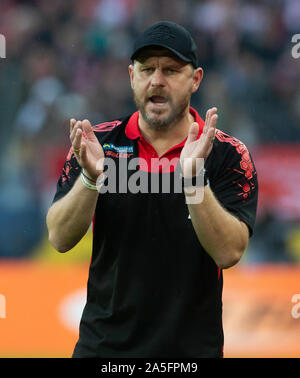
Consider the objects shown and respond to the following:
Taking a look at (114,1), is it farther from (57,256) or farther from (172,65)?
(172,65)

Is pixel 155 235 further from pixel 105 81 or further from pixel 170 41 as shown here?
pixel 105 81

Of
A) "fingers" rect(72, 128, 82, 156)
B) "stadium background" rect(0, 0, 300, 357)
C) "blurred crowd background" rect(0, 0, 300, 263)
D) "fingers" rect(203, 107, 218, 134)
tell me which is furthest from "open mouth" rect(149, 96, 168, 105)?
"blurred crowd background" rect(0, 0, 300, 263)

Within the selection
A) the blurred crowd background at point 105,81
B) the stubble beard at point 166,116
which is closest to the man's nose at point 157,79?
the stubble beard at point 166,116

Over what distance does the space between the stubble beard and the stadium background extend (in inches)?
98.0

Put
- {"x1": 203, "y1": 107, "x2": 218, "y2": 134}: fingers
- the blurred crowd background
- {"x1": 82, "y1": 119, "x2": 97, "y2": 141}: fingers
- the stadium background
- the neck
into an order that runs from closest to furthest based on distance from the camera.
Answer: {"x1": 203, "y1": 107, "x2": 218, "y2": 134}: fingers, {"x1": 82, "y1": 119, "x2": 97, "y2": 141}: fingers, the neck, the stadium background, the blurred crowd background

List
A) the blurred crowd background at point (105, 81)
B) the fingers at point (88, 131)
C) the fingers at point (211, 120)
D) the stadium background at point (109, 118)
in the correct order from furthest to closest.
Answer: the blurred crowd background at point (105, 81) < the stadium background at point (109, 118) < the fingers at point (88, 131) < the fingers at point (211, 120)

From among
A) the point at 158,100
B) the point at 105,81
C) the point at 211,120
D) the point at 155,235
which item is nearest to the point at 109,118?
the point at 105,81

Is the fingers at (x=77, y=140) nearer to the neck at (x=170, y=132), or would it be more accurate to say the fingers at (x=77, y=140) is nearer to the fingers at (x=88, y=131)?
the fingers at (x=88, y=131)

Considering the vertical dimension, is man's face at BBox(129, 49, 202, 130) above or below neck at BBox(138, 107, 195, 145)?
above

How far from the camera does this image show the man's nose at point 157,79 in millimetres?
3262

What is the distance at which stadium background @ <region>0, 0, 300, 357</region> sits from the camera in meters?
5.51

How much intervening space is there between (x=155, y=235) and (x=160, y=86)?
2.30ft

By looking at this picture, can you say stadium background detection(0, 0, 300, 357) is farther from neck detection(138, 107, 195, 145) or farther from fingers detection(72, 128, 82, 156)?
fingers detection(72, 128, 82, 156)

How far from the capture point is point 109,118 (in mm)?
8391
